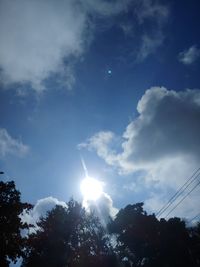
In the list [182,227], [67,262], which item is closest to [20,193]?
[67,262]

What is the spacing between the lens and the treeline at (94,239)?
20.9m

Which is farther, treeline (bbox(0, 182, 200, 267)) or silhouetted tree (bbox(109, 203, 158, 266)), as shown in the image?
silhouetted tree (bbox(109, 203, 158, 266))

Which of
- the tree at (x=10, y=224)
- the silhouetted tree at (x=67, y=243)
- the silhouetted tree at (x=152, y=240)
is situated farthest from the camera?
the silhouetted tree at (x=152, y=240)

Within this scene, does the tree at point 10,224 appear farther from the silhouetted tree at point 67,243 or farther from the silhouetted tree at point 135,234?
the silhouetted tree at point 135,234

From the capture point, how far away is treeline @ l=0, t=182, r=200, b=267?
68.7 feet

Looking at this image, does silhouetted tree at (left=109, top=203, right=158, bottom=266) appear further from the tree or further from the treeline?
the tree

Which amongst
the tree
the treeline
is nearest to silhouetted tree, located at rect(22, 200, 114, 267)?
the treeline

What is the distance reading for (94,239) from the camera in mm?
38469

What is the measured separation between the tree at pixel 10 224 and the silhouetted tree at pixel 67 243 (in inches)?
469

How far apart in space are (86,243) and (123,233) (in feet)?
35.8

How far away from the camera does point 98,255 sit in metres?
36.1

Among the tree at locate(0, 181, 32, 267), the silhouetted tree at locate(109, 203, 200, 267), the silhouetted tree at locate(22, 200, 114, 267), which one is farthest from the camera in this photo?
the silhouetted tree at locate(109, 203, 200, 267)

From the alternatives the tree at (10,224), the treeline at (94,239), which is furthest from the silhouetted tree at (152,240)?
the tree at (10,224)

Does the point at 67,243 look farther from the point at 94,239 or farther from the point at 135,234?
the point at 135,234
